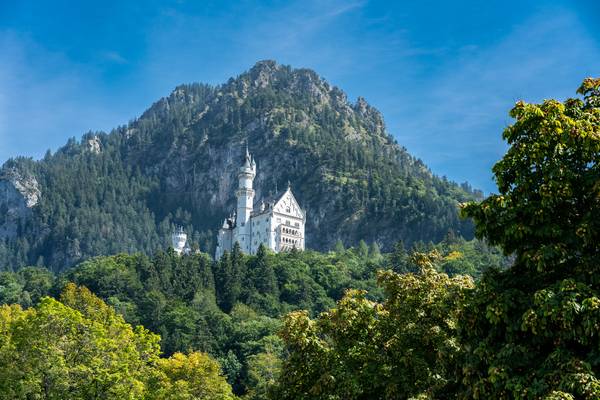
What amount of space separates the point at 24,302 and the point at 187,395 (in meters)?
75.8

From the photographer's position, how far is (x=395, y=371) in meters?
23.6

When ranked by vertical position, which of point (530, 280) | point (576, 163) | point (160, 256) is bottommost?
point (530, 280)

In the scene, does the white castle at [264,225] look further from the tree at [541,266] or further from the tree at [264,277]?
the tree at [541,266]

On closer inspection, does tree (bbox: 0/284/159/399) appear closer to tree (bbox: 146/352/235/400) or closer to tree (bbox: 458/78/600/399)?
tree (bbox: 146/352/235/400)


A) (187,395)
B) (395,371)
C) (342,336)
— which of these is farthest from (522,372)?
(187,395)

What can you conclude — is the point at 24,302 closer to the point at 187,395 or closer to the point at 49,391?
the point at 187,395

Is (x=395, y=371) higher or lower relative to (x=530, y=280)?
lower

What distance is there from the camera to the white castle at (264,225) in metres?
167

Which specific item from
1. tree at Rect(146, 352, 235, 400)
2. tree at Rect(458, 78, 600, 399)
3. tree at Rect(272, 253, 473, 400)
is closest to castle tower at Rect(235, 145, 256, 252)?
tree at Rect(146, 352, 235, 400)

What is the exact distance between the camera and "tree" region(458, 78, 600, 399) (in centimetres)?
1602

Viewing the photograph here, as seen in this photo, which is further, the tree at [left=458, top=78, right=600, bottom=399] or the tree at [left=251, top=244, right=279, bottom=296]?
the tree at [left=251, top=244, right=279, bottom=296]

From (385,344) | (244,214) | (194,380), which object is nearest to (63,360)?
(385,344)

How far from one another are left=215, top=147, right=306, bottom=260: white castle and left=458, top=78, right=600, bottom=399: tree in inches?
5746

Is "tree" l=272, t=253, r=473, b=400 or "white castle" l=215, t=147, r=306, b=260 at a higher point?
"white castle" l=215, t=147, r=306, b=260
